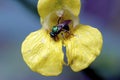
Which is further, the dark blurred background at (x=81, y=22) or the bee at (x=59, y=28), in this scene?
the dark blurred background at (x=81, y=22)

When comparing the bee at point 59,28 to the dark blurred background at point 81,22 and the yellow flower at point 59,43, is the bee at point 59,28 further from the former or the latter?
the dark blurred background at point 81,22

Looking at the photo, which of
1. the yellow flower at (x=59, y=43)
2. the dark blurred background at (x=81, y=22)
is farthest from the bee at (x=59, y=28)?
the dark blurred background at (x=81, y=22)

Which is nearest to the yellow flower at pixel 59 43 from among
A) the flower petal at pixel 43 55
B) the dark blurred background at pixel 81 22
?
the flower petal at pixel 43 55

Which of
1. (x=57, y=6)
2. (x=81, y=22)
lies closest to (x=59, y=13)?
(x=57, y=6)

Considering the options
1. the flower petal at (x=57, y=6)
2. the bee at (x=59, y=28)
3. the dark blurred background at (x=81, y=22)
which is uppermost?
the flower petal at (x=57, y=6)

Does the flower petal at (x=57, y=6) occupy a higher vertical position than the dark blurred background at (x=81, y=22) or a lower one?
higher

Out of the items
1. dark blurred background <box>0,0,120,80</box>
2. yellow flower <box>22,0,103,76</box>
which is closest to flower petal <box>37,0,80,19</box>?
yellow flower <box>22,0,103,76</box>
